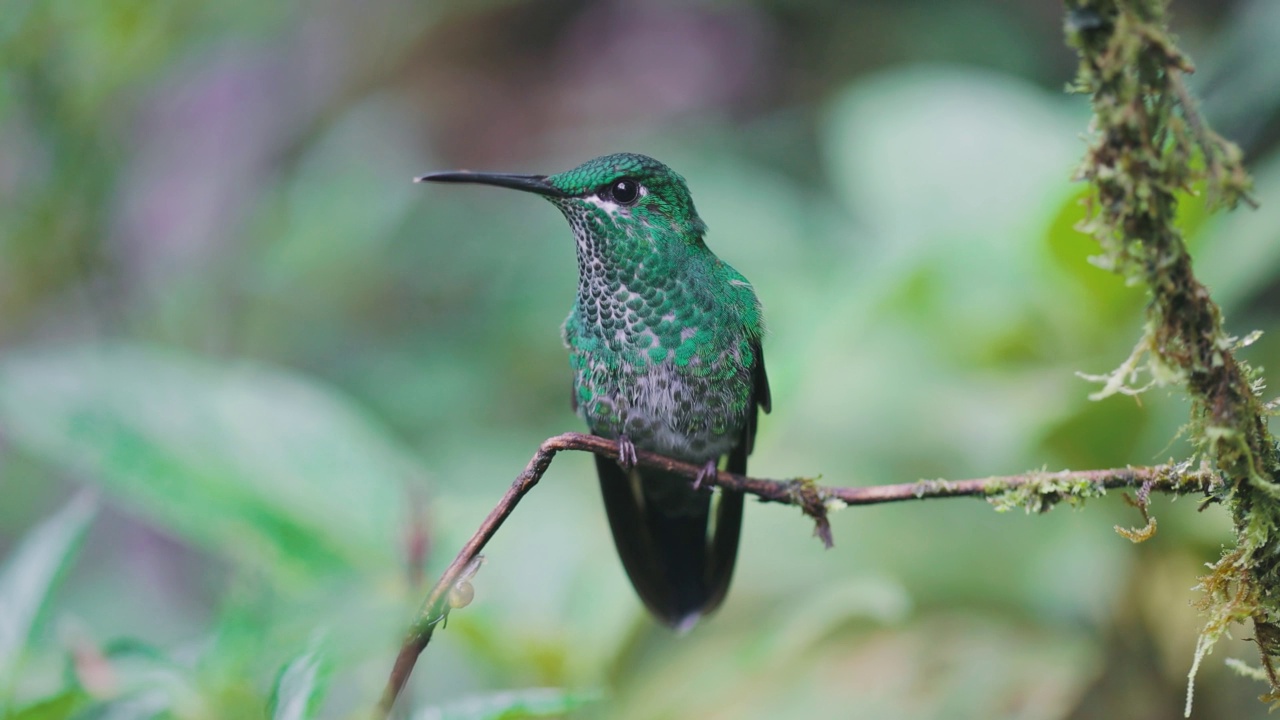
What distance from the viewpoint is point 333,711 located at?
4020 millimetres

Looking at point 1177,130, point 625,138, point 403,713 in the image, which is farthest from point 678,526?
point 625,138

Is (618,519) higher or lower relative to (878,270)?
lower

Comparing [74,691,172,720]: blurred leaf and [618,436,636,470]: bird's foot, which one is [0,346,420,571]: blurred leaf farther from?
[618,436,636,470]: bird's foot

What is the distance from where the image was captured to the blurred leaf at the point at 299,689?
4.45ft

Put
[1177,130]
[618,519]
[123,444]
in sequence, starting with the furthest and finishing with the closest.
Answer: [123,444] < [618,519] < [1177,130]

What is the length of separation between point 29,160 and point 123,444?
2.04 meters

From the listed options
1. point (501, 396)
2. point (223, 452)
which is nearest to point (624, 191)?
point (223, 452)

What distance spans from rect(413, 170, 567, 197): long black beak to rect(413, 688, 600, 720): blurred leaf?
2.46ft

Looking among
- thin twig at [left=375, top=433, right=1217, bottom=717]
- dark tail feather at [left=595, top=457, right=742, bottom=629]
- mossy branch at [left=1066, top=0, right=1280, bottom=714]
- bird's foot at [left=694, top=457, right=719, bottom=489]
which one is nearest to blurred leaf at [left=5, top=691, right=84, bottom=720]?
thin twig at [left=375, top=433, right=1217, bottom=717]

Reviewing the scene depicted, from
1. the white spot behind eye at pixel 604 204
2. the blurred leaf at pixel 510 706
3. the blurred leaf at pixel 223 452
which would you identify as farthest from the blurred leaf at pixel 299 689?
the blurred leaf at pixel 223 452

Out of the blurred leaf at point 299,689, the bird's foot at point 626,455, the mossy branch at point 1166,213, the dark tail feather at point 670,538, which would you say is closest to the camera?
the mossy branch at point 1166,213

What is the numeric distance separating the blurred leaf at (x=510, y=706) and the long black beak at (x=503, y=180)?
749 mm

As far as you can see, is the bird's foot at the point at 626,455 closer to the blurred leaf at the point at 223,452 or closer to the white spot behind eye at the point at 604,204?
the white spot behind eye at the point at 604,204

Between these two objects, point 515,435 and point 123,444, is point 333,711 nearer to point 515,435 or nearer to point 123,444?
point 515,435
